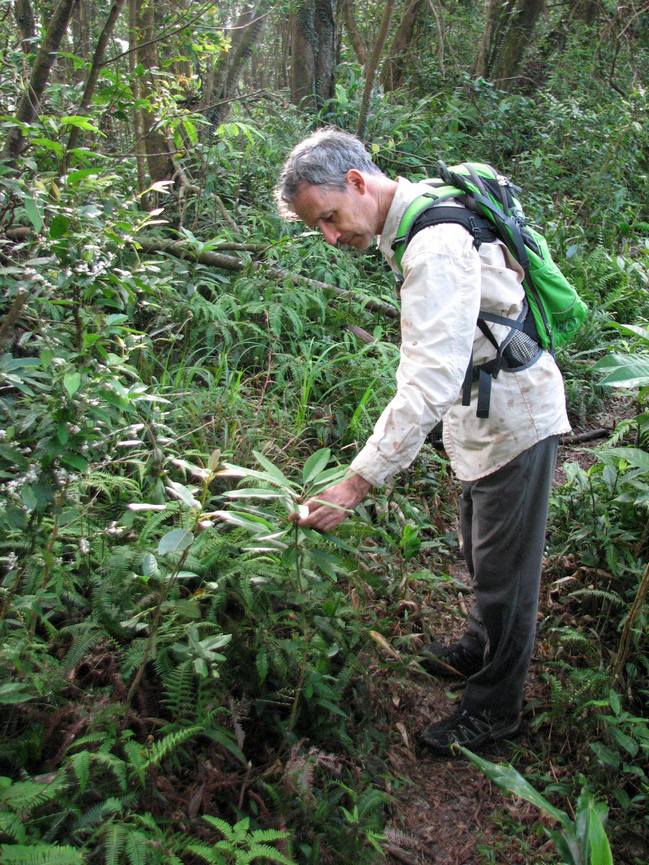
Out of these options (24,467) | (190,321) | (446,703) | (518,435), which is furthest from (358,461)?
(190,321)

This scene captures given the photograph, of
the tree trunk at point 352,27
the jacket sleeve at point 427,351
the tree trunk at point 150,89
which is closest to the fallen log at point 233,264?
the tree trunk at point 150,89

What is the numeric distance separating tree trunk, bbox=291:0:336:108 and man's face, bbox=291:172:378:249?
7.01m

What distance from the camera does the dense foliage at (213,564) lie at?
222 centimetres

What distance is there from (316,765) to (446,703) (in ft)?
3.66

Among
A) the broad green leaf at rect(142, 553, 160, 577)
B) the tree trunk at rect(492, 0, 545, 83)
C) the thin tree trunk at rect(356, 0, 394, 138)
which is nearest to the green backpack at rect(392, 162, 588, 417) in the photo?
the broad green leaf at rect(142, 553, 160, 577)

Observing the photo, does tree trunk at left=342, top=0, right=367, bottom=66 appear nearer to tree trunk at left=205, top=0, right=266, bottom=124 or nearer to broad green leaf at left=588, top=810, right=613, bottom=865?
tree trunk at left=205, top=0, right=266, bottom=124

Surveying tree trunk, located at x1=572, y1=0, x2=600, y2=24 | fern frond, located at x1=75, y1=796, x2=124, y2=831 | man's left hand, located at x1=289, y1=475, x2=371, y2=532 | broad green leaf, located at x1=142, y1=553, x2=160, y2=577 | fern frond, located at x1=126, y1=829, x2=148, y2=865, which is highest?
tree trunk, located at x1=572, y1=0, x2=600, y2=24

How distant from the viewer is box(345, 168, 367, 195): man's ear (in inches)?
101

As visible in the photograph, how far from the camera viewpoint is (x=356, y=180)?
257 centimetres

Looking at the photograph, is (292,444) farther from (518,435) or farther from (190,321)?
(518,435)

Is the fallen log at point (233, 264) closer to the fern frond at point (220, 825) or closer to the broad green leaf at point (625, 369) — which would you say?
the broad green leaf at point (625, 369)

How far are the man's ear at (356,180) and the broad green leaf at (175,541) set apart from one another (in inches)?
52.9

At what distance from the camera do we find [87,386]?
2234 mm

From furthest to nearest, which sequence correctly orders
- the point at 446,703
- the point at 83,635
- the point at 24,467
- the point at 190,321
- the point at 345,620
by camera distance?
the point at 190,321
the point at 446,703
the point at 345,620
the point at 83,635
the point at 24,467
